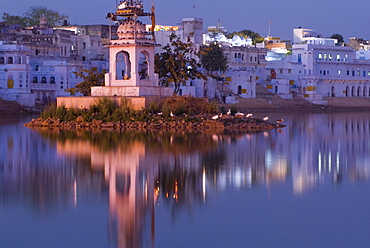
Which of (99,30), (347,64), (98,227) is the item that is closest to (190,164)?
(98,227)

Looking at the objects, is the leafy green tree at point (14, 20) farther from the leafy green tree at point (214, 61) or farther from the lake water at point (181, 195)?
the lake water at point (181, 195)

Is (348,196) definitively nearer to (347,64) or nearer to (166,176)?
(166,176)

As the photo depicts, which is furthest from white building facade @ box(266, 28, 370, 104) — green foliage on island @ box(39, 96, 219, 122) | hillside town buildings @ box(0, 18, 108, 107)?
green foliage on island @ box(39, 96, 219, 122)

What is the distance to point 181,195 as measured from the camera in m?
13.9

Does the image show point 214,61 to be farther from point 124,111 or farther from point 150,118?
point 150,118

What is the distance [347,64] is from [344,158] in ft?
218

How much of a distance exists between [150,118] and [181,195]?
62.5ft

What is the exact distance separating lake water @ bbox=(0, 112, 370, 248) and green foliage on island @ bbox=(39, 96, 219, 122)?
8.96 meters

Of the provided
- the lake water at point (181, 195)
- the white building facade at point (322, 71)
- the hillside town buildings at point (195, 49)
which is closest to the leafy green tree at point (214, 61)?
the hillside town buildings at point (195, 49)

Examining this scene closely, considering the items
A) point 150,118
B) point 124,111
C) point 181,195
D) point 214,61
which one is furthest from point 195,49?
point 181,195

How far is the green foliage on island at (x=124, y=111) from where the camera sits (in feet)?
108

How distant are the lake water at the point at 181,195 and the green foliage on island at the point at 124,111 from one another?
896 centimetres

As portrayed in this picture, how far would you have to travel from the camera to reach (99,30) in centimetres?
7856

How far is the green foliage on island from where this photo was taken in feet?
108
